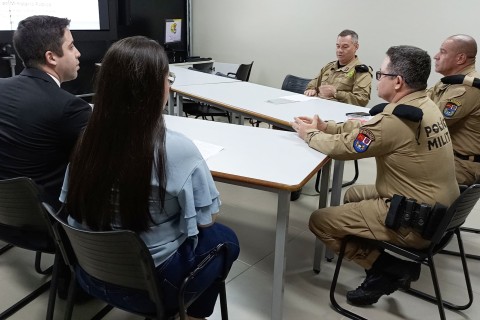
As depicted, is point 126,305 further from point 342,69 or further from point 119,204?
point 342,69

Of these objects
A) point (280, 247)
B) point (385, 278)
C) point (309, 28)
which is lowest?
point (385, 278)

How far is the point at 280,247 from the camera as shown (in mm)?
1639

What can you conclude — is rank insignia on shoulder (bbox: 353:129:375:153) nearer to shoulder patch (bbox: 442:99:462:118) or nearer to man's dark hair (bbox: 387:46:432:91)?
man's dark hair (bbox: 387:46:432:91)

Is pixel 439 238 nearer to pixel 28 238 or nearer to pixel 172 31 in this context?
pixel 28 238

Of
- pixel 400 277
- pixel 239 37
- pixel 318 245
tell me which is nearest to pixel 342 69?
pixel 318 245

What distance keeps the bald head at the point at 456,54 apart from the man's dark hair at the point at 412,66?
2.92ft

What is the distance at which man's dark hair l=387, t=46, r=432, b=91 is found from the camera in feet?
5.63

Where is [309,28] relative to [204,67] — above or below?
above

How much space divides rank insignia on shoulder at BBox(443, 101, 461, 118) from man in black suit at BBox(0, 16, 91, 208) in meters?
1.88

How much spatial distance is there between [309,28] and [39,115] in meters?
4.26

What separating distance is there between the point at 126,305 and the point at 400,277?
1.25m

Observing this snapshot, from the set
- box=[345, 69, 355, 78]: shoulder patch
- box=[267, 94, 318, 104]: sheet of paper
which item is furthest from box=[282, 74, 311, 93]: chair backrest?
box=[267, 94, 318, 104]: sheet of paper

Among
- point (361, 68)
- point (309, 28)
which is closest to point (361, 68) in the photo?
point (361, 68)

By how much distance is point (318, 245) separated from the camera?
223 cm
